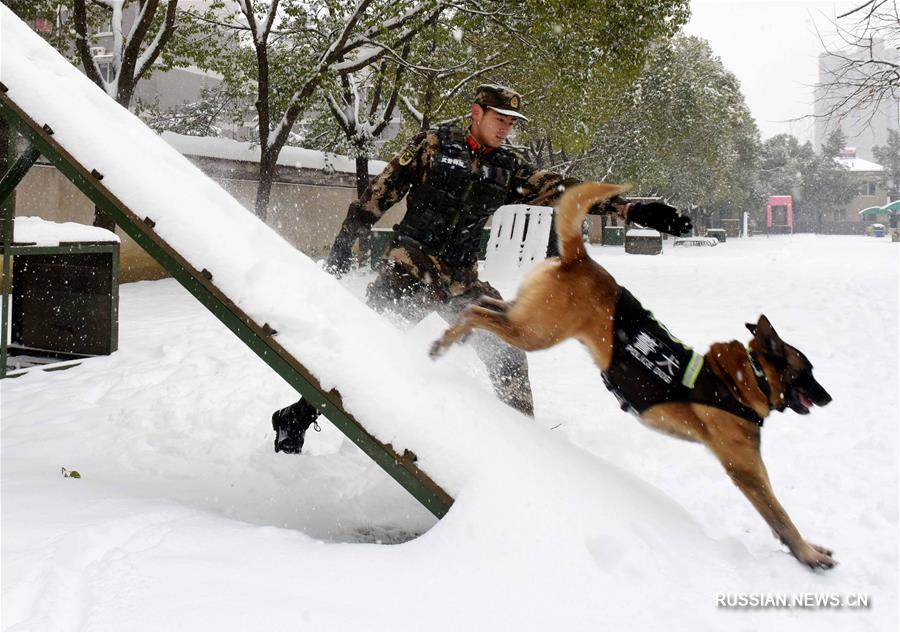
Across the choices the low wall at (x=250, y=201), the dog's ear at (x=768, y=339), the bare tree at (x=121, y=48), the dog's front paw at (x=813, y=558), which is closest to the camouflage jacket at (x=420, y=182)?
the dog's ear at (x=768, y=339)

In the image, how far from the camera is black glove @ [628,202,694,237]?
3.09 m

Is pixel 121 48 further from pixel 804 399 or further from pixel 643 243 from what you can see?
pixel 643 243

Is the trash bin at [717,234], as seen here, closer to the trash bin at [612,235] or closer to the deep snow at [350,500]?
the trash bin at [612,235]

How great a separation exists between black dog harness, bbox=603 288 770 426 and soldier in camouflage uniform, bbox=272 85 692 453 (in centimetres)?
100

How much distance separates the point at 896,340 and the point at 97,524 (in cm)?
849

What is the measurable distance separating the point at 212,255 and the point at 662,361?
190 cm

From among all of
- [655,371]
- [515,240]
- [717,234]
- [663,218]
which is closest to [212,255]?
[655,371]

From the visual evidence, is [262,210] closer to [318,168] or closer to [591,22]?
[318,168]

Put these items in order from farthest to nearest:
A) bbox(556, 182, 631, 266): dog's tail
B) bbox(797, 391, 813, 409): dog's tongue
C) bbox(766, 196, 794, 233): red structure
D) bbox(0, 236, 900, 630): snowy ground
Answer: bbox(766, 196, 794, 233): red structure < bbox(556, 182, 631, 266): dog's tail < bbox(797, 391, 813, 409): dog's tongue < bbox(0, 236, 900, 630): snowy ground

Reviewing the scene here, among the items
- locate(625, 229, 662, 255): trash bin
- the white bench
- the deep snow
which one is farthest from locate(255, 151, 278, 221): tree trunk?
locate(625, 229, 662, 255): trash bin

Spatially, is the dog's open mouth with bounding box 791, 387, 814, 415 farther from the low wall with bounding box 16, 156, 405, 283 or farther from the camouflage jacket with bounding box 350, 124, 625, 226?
the low wall with bounding box 16, 156, 405, 283

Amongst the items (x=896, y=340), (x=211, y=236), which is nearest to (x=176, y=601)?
(x=211, y=236)

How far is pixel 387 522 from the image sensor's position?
10.5 ft

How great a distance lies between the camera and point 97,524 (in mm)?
2527
